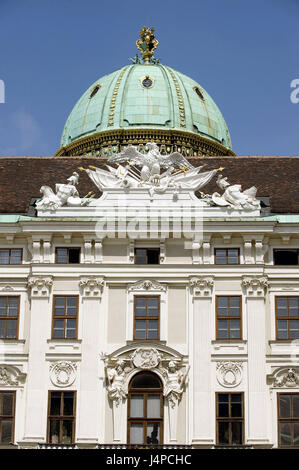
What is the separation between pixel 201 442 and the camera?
42.9 meters

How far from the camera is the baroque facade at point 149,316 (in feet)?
142

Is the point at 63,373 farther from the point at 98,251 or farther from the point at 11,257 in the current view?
the point at 11,257

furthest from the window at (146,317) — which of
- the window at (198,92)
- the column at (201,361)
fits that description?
the window at (198,92)

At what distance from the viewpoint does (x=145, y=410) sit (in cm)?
4366

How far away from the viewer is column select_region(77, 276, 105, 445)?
43.2 metres

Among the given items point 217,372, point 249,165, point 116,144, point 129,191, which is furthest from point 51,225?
point 116,144

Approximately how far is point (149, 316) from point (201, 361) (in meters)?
2.74

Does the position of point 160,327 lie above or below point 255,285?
below

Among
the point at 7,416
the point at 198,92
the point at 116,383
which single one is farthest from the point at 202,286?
the point at 198,92

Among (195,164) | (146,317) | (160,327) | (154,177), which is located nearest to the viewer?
(160,327)

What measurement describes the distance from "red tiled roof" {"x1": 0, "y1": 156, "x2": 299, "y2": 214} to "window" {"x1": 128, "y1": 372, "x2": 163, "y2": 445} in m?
8.98

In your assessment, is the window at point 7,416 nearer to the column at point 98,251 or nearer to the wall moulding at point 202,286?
the column at point 98,251

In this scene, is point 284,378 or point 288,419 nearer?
point 288,419

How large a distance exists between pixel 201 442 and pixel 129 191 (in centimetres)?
1082
